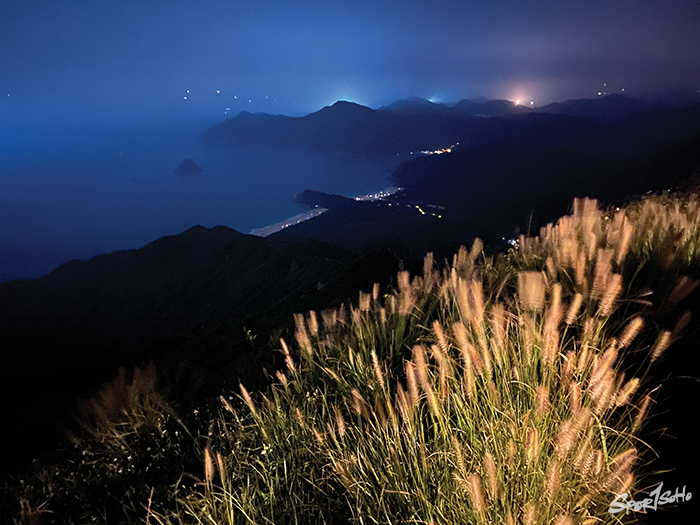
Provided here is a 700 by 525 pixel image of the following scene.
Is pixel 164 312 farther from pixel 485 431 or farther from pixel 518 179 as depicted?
pixel 518 179

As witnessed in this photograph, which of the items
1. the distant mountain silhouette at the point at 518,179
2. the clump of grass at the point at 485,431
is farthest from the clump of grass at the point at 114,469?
the distant mountain silhouette at the point at 518,179

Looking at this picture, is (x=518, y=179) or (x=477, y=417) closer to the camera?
(x=477, y=417)

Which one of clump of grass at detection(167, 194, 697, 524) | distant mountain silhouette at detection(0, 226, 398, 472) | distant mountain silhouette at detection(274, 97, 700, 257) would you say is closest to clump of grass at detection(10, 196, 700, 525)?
clump of grass at detection(167, 194, 697, 524)

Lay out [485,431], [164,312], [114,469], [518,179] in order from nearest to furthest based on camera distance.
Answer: [485,431], [114,469], [164,312], [518,179]

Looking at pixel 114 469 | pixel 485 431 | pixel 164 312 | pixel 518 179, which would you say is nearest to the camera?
pixel 485 431

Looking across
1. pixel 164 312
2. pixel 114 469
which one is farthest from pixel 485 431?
pixel 164 312

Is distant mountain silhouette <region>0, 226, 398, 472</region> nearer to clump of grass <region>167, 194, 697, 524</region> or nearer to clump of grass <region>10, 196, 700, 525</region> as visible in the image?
clump of grass <region>10, 196, 700, 525</region>

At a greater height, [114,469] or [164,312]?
[114,469]

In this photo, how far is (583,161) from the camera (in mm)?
117938

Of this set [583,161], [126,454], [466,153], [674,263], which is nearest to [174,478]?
[126,454]

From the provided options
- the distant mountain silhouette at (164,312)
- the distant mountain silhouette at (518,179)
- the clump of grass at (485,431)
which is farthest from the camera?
the distant mountain silhouette at (518,179)

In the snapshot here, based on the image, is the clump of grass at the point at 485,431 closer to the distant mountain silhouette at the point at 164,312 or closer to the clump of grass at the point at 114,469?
the clump of grass at the point at 114,469

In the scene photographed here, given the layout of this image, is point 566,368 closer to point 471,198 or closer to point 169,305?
point 169,305

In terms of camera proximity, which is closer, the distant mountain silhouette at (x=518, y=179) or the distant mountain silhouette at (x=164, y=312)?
the distant mountain silhouette at (x=164, y=312)
